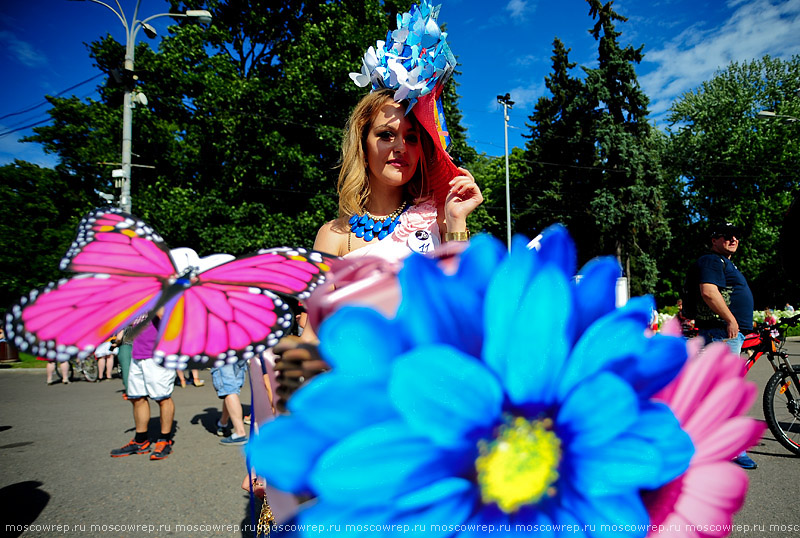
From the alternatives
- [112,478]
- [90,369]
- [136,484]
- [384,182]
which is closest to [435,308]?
[384,182]

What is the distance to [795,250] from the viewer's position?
107 centimetres

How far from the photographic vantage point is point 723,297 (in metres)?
3.40

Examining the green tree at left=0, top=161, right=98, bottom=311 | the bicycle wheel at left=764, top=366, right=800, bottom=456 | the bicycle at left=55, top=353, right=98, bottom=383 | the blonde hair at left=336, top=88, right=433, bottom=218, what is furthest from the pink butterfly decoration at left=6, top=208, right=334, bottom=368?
the bicycle at left=55, top=353, right=98, bottom=383

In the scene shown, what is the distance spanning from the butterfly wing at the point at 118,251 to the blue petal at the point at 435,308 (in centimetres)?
36

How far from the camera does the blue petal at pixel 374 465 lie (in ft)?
1.16

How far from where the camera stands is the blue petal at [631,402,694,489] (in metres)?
0.39

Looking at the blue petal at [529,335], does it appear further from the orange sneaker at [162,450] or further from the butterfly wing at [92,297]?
the orange sneaker at [162,450]

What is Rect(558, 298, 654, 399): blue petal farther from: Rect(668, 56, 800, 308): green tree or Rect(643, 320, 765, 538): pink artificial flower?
Rect(668, 56, 800, 308): green tree

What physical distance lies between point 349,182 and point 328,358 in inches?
43.3

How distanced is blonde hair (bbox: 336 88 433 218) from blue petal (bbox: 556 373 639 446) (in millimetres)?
1073

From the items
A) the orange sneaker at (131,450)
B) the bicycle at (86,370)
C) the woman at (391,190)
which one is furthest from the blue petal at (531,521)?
the bicycle at (86,370)

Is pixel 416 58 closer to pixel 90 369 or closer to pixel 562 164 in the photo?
pixel 90 369

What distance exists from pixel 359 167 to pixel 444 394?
1.15 m

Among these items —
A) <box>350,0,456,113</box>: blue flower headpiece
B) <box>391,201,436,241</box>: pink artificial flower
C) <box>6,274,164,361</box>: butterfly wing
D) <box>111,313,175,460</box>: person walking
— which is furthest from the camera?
<box>111,313,175,460</box>: person walking
